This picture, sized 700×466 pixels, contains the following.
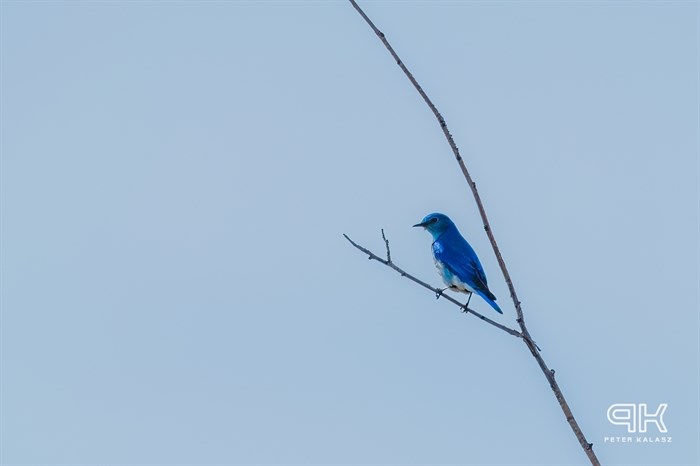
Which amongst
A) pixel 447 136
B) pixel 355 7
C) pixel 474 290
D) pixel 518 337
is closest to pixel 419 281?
pixel 518 337

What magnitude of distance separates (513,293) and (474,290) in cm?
778

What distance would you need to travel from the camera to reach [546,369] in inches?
232

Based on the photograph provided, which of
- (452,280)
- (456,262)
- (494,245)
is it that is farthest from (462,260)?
(494,245)

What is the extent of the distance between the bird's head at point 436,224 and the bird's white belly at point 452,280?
901 millimetres

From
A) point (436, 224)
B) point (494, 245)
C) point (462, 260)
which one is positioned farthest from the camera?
point (436, 224)

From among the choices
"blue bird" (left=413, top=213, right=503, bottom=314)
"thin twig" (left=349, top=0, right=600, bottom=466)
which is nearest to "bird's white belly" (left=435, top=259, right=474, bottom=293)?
"blue bird" (left=413, top=213, right=503, bottom=314)

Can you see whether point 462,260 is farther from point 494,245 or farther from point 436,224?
point 494,245

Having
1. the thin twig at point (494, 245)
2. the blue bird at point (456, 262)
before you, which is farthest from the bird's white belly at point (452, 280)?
the thin twig at point (494, 245)

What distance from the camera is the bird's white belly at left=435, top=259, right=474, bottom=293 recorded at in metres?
14.5

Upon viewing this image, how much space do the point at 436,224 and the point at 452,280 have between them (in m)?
1.58

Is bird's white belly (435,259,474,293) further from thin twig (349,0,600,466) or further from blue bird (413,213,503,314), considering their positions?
thin twig (349,0,600,466)

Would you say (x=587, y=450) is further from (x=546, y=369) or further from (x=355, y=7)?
(x=355, y=7)

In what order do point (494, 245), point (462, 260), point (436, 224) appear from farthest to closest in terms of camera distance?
1. point (436, 224)
2. point (462, 260)
3. point (494, 245)

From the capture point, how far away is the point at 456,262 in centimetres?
1481
